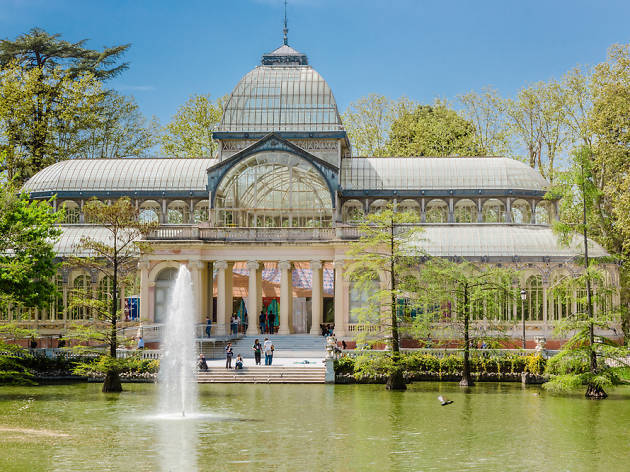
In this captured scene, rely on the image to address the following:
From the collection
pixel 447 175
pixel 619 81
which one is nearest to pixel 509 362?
pixel 447 175

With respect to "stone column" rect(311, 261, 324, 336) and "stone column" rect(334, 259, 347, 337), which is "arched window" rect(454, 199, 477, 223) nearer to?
"stone column" rect(334, 259, 347, 337)

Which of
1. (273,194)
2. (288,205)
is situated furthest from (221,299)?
(273,194)

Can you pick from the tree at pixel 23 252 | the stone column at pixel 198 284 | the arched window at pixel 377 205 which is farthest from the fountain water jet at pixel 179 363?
the arched window at pixel 377 205

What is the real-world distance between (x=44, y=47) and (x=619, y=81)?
48185 millimetres

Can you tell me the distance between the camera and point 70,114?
72438 millimetres

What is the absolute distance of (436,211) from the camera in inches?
2387

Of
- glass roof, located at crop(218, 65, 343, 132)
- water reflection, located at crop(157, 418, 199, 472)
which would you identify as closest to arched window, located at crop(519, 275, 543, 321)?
glass roof, located at crop(218, 65, 343, 132)

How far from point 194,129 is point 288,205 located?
24981 millimetres

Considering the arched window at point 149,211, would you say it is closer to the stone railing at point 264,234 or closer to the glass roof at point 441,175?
the stone railing at point 264,234

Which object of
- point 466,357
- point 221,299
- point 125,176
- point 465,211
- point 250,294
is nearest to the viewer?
point 466,357

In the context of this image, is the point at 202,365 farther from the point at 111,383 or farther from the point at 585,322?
the point at 585,322

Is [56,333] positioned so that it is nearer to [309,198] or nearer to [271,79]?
[309,198]

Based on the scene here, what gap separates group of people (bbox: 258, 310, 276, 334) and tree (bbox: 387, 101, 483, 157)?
22.9 m

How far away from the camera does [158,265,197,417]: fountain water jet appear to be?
35506 mm
